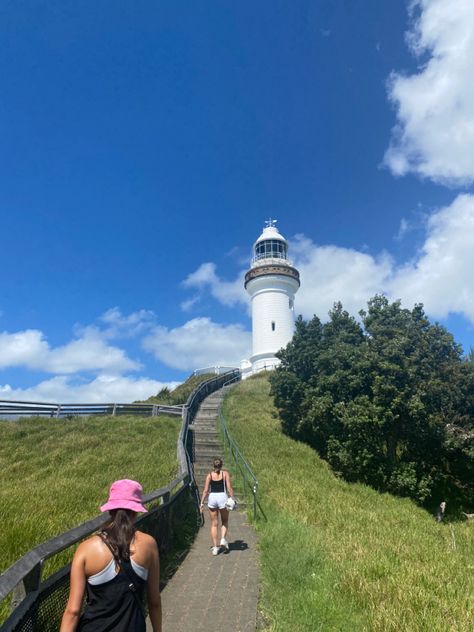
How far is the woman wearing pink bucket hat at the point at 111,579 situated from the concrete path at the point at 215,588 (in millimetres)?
3028

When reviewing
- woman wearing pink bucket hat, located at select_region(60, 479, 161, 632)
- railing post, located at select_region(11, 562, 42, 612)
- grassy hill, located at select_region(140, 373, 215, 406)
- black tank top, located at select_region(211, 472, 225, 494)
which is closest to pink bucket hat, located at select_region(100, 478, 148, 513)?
woman wearing pink bucket hat, located at select_region(60, 479, 161, 632)

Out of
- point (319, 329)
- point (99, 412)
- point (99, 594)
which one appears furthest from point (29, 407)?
point (99, 594)

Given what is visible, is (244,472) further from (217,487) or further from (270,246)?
(270,246)

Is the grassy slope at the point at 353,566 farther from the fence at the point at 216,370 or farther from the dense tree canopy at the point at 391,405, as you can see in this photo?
the fence at the point at 216,370

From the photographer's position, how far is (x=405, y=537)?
905 cm

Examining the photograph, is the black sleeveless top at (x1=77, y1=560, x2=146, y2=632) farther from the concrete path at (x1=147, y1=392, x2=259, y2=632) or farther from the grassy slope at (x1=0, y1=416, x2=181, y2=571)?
the grassy slope at (x1=0, y1=416, x2=181, y2=571)

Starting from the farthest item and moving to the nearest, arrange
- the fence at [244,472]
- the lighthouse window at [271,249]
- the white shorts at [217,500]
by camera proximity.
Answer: the lighthouse window at [271,249]
the fence at [244,472]
the white shorts at [217,500]

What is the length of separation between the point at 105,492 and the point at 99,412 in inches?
585

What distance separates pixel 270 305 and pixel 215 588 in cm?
3708

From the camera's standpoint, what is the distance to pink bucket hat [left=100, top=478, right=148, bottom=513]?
2.87 meters

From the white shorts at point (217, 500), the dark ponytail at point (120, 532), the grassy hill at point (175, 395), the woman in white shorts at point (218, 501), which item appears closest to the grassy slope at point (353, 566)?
the woman in white shorts at point (218, 501)

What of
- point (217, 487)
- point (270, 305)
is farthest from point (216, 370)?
point (217, 487)

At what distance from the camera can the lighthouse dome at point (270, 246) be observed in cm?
4522

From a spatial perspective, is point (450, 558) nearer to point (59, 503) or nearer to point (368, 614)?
point (368, 614)
